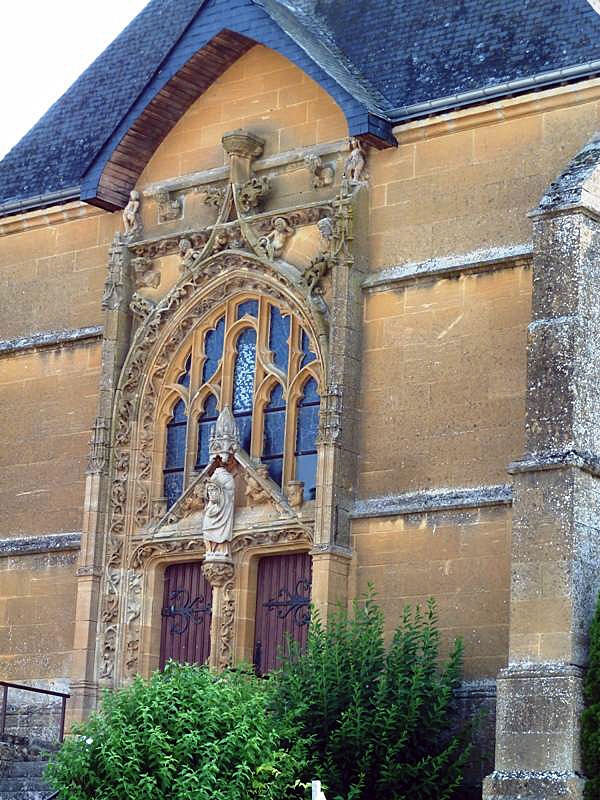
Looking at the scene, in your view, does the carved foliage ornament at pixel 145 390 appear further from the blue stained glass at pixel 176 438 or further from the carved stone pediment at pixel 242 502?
the carved stone pediment at pixel 242 502

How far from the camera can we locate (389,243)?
1981 cm

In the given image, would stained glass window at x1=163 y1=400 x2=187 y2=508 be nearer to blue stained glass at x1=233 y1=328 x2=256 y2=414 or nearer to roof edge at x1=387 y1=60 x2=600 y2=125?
blue stained glass at x1=233 y1=328 x2=256 y2=414

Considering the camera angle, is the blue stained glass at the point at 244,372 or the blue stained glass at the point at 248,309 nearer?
the blue stained glass at the point at 244,372

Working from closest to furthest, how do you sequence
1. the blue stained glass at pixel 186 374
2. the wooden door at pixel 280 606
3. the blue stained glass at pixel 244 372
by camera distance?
1. the wooden door at pixel 280 606
2. the blue stained glass at pixel 244 372
3. the blue stained glass at pixel 186 374

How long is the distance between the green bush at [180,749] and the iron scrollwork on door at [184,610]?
357cm

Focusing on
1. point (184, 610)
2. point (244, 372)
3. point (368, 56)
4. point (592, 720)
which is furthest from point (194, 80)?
point (592, 720)

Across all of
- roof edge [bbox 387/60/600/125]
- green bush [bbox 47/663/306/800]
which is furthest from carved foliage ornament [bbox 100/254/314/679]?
green bush [bbox 47/663/306/800]

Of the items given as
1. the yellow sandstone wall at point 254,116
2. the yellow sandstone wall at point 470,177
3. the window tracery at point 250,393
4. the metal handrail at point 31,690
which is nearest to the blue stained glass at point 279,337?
the window tracery at point 250,393

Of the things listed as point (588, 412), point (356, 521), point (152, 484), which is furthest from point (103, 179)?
point (588, 412)

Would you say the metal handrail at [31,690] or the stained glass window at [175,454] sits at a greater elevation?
the stained glass window at [175,454]

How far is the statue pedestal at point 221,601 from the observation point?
19906 mm

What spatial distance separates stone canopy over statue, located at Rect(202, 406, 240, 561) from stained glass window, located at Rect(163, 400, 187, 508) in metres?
0.74

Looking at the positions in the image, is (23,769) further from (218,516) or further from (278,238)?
(278,238)

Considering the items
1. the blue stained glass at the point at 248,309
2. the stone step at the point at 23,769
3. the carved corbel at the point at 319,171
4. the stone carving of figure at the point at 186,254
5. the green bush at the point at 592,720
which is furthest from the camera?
the stone carving of figure at the point at 186,254
